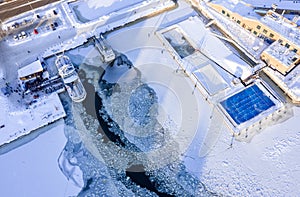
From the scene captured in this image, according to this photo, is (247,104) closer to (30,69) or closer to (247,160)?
(247,160)

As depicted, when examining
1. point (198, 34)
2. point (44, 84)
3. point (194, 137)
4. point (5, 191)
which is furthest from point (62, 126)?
point (198, 34)

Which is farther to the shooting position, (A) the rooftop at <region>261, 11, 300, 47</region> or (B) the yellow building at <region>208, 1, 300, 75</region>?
(A) the rooftop at <region>261, 11, 300, 47</region>

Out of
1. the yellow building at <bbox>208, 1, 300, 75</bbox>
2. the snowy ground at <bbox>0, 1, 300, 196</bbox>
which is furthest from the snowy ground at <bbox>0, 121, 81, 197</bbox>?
the yellow building at <bbox>208, 1, 300, 75</bbox>

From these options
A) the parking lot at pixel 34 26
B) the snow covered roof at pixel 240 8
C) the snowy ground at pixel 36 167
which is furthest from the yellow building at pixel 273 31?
the snowy ground at pixel 36 167

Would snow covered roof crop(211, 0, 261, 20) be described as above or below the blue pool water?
above

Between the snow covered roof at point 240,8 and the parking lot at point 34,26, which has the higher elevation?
the parking lot at point 34,26

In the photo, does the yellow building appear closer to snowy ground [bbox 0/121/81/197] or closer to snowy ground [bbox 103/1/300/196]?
snowy ground [bbox 103/1/300/196]

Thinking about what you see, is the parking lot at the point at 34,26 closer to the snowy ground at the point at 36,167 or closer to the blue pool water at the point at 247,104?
the snowy ground at the point at 36,167
